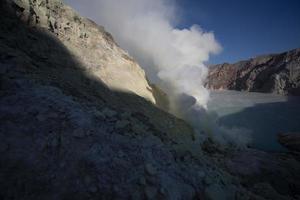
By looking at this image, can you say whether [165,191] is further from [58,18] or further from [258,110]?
[258,110]

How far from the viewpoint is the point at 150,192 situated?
2.38 m

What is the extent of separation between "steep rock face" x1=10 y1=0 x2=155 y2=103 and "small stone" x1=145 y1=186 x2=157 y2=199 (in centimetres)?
387

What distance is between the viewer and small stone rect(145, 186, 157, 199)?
2.35 m

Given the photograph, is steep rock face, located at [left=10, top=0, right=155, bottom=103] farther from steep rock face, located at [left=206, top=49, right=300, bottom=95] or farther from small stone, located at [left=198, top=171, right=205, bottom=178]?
steep rock face, located at [left=206, top=49, right=300, bottom=95]

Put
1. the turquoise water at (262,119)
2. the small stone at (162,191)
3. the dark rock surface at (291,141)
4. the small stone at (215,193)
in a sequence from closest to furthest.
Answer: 1. the small stone at (162,191)
2. the small stone at (215,193)
3. the dark rock surface at (291,141)
4. the turquoise water at (262,119)

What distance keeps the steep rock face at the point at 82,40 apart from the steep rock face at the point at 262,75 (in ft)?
115

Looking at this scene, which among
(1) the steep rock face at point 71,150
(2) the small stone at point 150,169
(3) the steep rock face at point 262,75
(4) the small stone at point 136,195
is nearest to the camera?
(1) the steep rock face at point 71,150

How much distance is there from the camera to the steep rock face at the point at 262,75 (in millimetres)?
35375

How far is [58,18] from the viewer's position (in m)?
6.37

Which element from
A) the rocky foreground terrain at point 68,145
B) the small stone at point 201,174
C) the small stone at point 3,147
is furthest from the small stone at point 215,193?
the small stone at point 3,147

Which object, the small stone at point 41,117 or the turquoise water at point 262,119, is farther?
the turquoise water at point 262,119

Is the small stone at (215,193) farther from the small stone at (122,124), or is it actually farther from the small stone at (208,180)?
the small stone at (122,124)

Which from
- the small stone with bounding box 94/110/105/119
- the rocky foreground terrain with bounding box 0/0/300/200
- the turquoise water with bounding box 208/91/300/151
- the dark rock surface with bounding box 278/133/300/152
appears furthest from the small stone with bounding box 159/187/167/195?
Result: the turquoise water with bounding box 208/91/300/151

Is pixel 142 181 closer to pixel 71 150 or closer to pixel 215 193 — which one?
pixel 71 150
